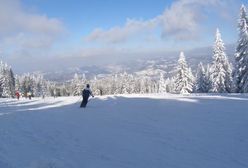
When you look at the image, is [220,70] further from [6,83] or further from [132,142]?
[6,83]

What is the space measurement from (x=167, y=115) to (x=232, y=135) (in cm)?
644

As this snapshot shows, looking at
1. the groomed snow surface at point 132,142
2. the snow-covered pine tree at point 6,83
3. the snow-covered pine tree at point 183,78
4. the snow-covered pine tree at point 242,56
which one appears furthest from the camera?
the snow-covered pine tree at point 6,83

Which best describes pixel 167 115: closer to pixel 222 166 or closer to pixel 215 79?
pixel 222 166

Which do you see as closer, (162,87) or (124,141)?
(124,141)

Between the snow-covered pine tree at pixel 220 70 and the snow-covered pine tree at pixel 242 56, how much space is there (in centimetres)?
710

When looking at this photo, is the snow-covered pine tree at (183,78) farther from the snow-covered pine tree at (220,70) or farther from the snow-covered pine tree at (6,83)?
the snow-covered pine tree at (6,83)

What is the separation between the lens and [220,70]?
6494 centimetres

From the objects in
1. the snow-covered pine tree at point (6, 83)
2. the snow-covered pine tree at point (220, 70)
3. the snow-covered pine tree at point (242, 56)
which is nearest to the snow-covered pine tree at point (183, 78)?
the snow-covered pine tree at point (220, 70)

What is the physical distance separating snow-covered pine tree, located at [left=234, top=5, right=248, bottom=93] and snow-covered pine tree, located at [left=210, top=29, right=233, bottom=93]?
7.10m

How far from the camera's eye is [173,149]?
1119 cm

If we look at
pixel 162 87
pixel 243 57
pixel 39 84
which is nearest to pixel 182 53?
pixel 243 57

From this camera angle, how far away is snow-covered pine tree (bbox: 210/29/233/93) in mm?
64812

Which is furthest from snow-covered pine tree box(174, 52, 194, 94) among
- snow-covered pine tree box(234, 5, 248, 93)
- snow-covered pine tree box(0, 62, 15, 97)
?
snow-covered pine tree box(0, 62, 15, 97)

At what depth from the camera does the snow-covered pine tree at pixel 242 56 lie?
55.4 meters
